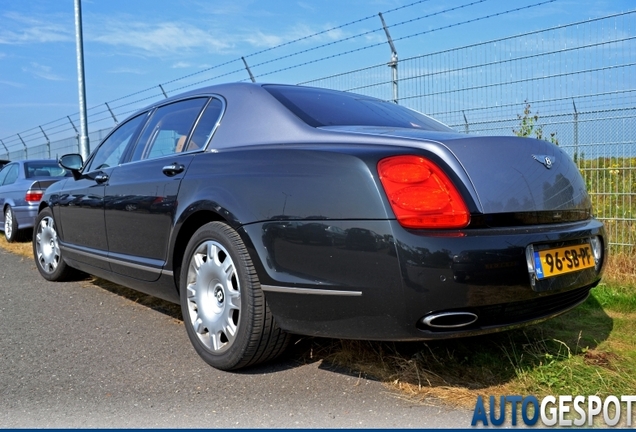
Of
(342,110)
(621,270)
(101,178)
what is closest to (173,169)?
(342,110)

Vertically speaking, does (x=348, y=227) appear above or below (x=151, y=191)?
below

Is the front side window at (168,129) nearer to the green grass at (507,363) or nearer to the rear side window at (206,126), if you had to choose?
the rear side window at (206,126)

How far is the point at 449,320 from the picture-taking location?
2307mm

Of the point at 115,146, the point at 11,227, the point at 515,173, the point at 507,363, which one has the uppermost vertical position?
the point at 115,146

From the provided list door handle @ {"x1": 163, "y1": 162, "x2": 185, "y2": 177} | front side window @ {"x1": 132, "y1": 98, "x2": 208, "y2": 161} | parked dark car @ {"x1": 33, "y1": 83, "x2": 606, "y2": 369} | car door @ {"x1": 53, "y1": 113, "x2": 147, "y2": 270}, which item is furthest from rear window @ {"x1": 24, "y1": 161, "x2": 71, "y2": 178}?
door handle @ {"x1": 163, "y1": 162, "x2": 185, "y2": 177}

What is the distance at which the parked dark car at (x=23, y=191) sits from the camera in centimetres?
809

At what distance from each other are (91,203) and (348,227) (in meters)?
2.62

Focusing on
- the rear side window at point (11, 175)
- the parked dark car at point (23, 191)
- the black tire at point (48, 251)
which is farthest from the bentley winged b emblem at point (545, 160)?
the rear side window at point (11, 175)

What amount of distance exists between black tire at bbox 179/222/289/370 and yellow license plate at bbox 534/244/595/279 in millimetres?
1176

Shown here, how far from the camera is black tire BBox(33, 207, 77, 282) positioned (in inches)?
204

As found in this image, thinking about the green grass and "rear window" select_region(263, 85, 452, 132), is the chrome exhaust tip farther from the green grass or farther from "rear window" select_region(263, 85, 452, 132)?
"rear window" select_region(263, 85, 452, 132)

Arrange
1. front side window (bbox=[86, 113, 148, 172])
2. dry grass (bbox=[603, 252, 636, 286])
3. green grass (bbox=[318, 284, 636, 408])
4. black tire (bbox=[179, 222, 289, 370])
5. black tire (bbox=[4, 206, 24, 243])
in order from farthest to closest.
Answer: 1. black tire (bbox=[4, 206, 24, 243])
2. dry grass (bbox=[603, 252, 636, 286])
3. front side window (bbox=[86, 113, 148, 172])
4. black tire (bbox=[179, 222, 289, 370])
5. green grass (bbox=[318, 284, 636, 408])

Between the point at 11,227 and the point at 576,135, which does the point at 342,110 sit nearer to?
the point at 576,135

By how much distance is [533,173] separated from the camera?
2564 millimetres
